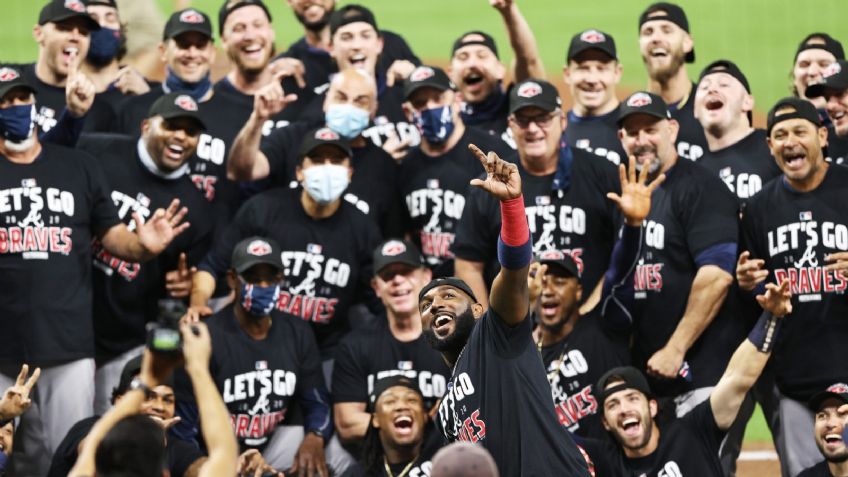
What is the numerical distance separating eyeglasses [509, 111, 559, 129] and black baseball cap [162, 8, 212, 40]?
2528mm

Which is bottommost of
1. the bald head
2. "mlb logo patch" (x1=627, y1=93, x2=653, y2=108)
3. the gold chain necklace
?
the gold chain necklace

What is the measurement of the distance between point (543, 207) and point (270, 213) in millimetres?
1807

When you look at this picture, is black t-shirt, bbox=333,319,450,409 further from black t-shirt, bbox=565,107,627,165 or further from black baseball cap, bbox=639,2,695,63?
black baseball cap, bbox=639,2,695,63

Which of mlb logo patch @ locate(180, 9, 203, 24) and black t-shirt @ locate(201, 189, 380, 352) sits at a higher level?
mlb logo patch @ locate(180, 9, 203, 24)

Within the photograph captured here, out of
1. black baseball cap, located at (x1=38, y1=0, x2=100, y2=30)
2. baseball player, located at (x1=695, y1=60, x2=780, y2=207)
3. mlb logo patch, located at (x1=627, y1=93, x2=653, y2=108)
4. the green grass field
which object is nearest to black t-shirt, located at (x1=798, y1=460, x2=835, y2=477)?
baseball player, located at (x1=695, y1=60, x2=780, y2=207)

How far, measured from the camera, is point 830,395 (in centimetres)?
772

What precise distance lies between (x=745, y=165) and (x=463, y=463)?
5011 millimetres

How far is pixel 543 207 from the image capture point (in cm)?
831

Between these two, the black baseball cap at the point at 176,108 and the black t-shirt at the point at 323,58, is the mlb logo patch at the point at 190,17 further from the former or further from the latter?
the black baseball cap at the point at 176,108

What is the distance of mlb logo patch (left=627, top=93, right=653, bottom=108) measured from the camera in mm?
8273

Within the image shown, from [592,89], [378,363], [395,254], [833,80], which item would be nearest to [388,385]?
[378,363]

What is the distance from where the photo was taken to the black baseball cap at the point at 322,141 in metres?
8.77

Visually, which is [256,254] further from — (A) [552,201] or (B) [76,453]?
(A) [552,201]

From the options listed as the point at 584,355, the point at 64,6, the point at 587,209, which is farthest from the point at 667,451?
the point at 64,6
